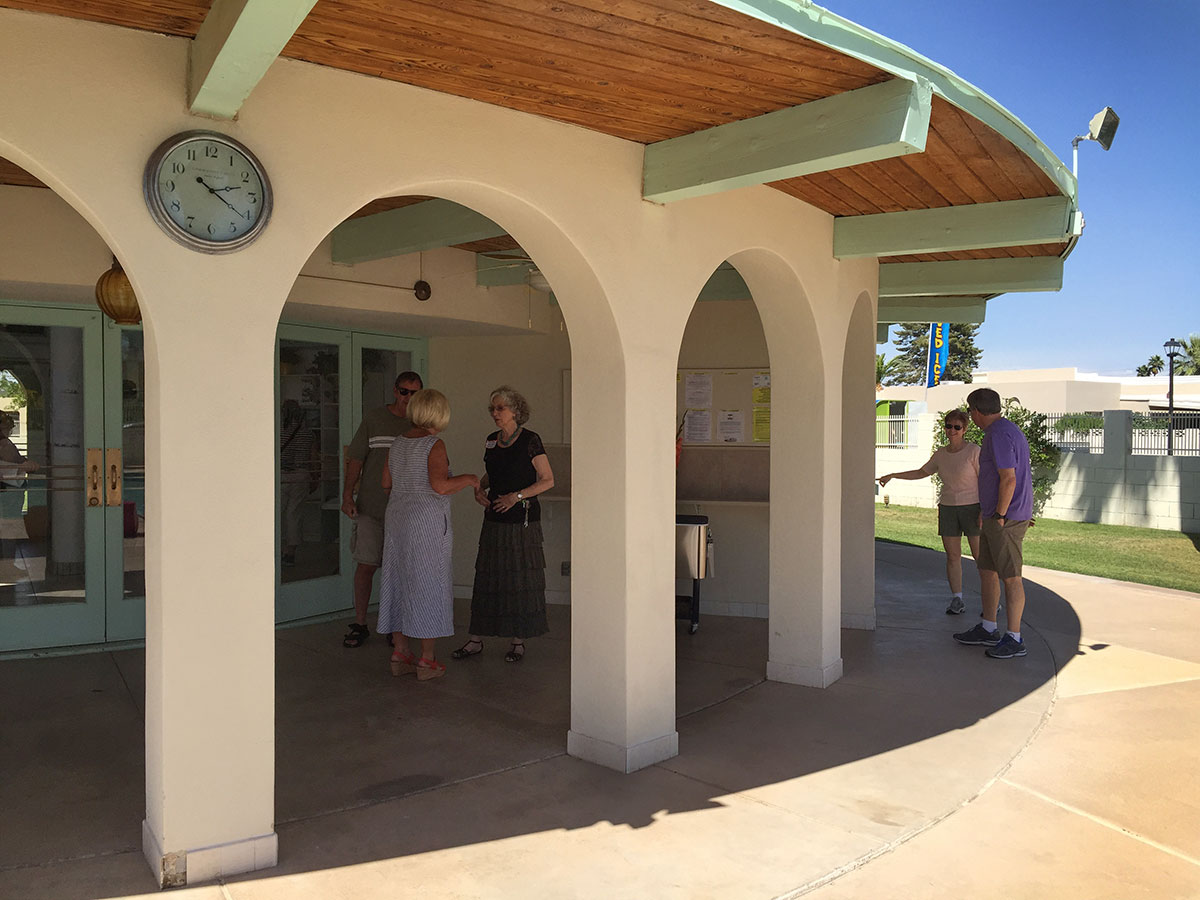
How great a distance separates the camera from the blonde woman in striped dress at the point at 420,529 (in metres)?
5.01

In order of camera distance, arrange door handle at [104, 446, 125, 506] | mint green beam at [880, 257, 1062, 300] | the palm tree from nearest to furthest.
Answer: door handle at [104, 446, 125, 506], mint green beam at [880, 257, 1062, 300], the palm tree

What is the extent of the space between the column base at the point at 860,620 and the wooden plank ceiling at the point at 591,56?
369 centimetres

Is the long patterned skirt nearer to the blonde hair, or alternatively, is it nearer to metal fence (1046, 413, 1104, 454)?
the blonde hair

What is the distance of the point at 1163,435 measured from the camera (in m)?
14.5

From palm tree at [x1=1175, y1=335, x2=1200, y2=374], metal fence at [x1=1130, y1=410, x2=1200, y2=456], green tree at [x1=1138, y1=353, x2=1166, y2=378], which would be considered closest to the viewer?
metal fence at [x1=1130, y1=410, x2=1200, y2=456]

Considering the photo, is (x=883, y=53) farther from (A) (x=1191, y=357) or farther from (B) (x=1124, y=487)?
(A) (x=1191, y=357)

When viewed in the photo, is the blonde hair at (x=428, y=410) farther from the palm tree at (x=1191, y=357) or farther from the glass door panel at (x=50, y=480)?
the palm tree at (x=1191, y=357)

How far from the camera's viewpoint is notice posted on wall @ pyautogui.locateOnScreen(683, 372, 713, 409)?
7.53 metres

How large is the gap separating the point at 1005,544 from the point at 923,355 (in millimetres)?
57083

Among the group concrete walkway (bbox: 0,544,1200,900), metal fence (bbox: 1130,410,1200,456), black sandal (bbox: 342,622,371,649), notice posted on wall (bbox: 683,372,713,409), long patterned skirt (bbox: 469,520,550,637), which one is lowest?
concrete walkway (bbox: 0,544,1200,900)

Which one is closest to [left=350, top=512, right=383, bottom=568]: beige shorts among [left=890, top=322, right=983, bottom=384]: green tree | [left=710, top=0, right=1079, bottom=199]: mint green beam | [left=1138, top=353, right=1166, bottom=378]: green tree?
[left=710, top=0, right=1079, bottom=199]: mint green beam

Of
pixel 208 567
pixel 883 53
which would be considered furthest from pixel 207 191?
pixel 883 53

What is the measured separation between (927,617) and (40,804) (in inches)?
238

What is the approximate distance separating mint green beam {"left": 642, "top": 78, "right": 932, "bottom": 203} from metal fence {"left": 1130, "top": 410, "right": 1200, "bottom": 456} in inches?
513
